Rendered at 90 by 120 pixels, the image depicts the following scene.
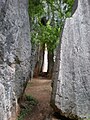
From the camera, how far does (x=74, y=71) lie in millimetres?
8219

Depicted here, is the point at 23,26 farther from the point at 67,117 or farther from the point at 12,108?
the point at 67,117

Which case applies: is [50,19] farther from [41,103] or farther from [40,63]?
[41,103]

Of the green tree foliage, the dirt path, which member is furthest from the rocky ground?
the green tree foliage

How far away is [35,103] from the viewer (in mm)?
11273

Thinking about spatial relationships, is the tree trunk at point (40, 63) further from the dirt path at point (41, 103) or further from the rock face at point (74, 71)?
the rock face at point (74, 71)

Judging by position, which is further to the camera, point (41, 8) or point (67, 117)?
point (41, 8)

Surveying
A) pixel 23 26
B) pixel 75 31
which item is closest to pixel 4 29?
pixel 23 26

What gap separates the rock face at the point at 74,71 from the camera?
7.96 metres

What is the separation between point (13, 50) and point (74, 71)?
8.00 feet

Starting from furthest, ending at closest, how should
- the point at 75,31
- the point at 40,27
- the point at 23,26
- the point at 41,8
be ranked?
the point at 40,27, the point at 41,8, the point at 23,26, the point at 75,31

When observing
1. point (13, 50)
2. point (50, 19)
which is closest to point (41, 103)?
point (13, 50)

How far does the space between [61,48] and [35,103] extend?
376 cm

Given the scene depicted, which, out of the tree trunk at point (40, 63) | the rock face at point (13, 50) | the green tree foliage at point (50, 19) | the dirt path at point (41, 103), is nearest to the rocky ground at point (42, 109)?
the dirt path at point (41, 103)

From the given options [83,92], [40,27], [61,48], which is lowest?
[83,92]
